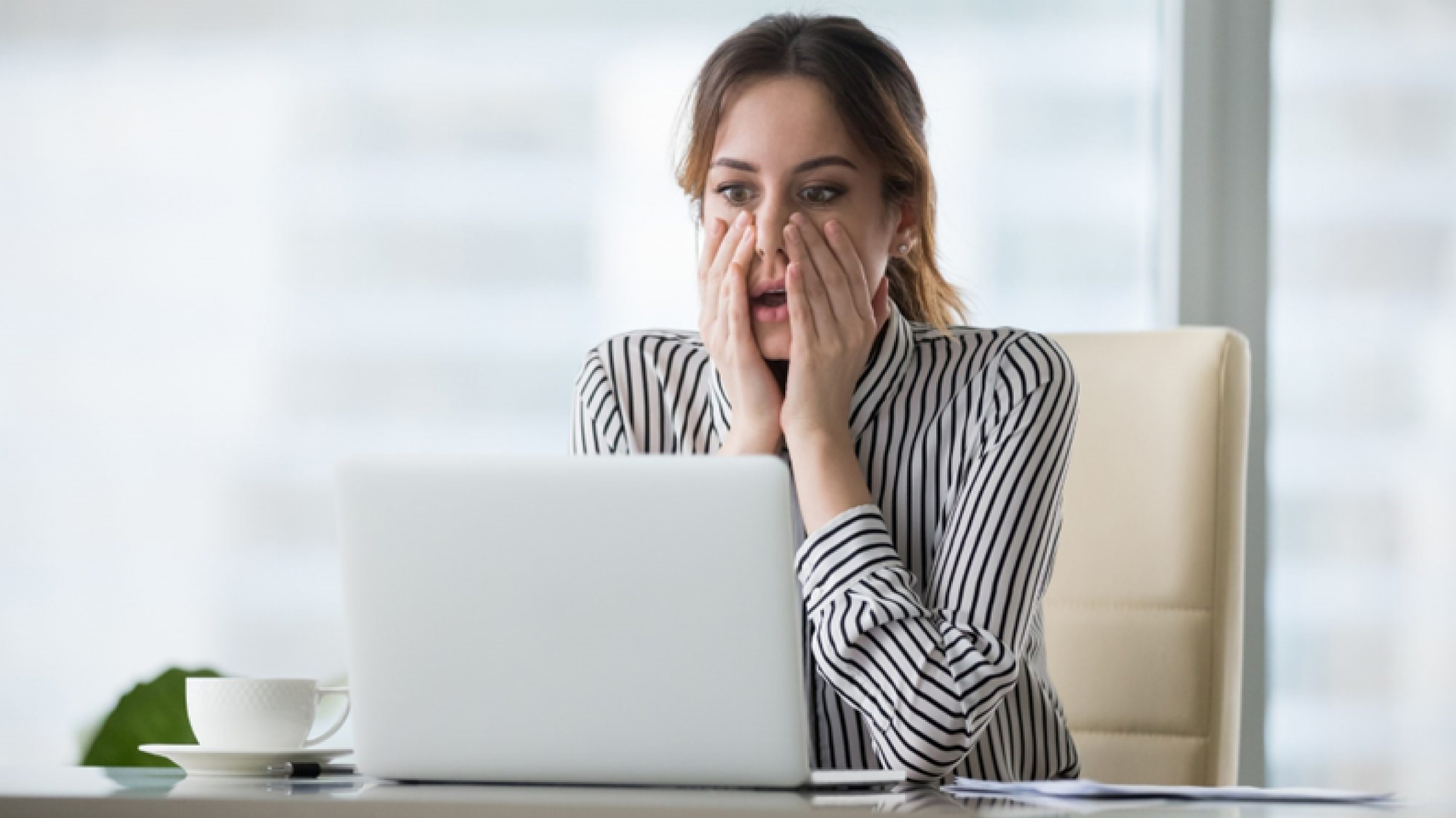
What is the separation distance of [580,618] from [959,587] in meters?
0.60

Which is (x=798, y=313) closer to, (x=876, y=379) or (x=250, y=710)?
(x=876, y=379)

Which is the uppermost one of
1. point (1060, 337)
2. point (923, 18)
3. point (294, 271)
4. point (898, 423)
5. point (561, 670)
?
point (923, 18)

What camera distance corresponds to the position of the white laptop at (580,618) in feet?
2.60

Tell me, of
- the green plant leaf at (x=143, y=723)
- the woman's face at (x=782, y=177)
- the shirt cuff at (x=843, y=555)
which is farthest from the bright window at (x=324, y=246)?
the shirt cuff at (x=843, y=555)

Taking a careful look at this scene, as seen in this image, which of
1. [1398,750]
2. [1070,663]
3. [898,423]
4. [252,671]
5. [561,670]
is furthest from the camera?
[252,671]

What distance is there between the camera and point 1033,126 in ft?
7.56

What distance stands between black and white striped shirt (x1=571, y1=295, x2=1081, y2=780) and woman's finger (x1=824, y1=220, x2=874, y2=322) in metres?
0.07

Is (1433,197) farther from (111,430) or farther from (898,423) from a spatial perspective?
(111,430)

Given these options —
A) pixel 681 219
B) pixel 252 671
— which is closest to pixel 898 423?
pixel 681 219

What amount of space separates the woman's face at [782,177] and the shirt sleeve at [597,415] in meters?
0.19

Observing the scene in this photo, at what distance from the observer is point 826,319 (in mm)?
1434

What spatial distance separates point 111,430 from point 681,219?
105 cm

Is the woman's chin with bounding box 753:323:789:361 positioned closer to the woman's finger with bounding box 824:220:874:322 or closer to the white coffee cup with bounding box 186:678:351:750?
the woman's finger with bounding box 824:220:874:322

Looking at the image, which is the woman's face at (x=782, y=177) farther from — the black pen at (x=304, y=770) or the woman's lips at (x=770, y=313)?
the black pen at (x=304, y=770)
